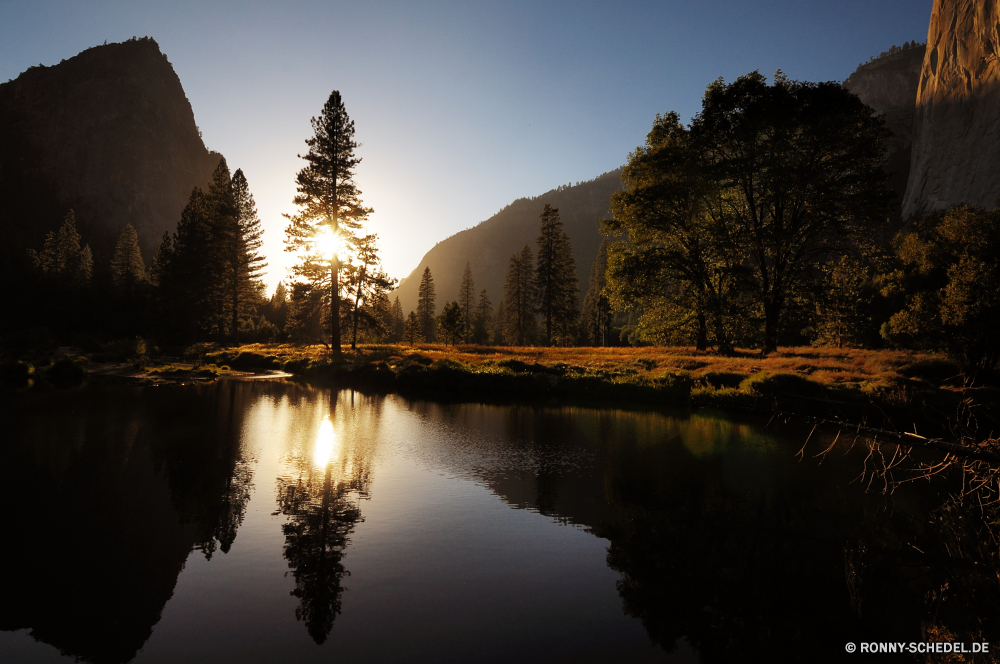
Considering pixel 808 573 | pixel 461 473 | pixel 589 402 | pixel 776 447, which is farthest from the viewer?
pixel 589 402

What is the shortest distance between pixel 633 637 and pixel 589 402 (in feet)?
51.6

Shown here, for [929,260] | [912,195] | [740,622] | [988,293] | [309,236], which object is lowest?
[740,622]

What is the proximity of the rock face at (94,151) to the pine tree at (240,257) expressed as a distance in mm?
81538

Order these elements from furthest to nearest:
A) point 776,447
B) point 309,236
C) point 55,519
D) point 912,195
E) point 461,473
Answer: point 912,195 → point 309,236 → point 776,447 → point 461,473 → point 55,519

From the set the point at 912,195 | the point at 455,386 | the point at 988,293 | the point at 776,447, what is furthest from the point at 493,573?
the point at 912,195

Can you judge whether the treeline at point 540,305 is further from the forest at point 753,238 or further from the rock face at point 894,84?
the rock face at point 894,84

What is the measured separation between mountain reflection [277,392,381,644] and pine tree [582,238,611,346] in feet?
224

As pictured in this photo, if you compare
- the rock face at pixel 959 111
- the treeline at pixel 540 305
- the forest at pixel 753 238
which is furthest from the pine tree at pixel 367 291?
the rock face at pixel 959 111

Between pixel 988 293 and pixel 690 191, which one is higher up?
pixel 690 191

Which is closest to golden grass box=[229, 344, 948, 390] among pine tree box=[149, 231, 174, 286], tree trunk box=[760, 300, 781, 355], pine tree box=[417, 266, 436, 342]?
tree trunk box=[760, 300, 781, 355]

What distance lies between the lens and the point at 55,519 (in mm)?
6379

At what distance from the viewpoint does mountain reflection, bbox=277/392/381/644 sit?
A: 15.7 feet

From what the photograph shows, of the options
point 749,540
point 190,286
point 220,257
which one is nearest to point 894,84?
point 220,257

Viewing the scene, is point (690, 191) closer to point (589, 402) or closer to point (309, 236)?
point (589, 402)
